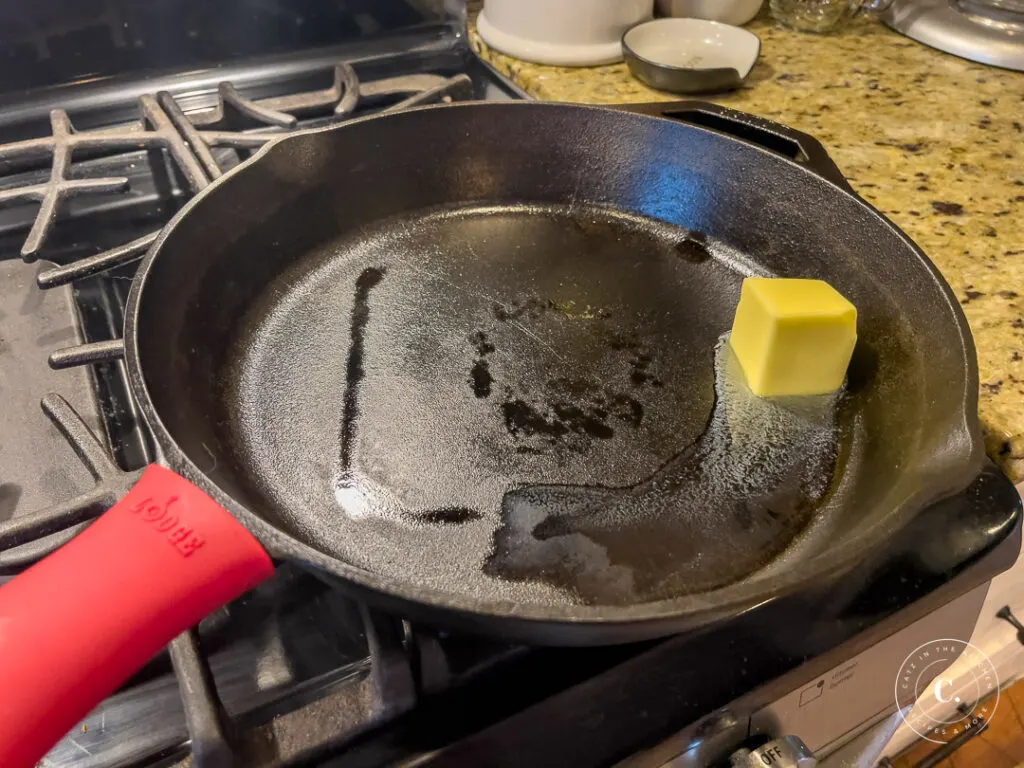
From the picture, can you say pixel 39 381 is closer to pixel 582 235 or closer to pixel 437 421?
pixel 437 421

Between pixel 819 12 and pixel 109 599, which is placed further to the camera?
pixel 819 12

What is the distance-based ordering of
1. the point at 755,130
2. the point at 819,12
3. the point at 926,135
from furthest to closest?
the point at 819,12 < the point at 926,135 < the point at 755,130

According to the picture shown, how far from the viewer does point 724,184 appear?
2.16 feet

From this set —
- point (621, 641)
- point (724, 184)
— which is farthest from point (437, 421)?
point (724, 184)

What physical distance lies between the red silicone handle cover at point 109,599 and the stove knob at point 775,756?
28 cm

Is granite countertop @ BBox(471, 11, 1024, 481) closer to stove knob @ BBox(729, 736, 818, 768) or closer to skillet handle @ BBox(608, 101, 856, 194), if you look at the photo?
skillet handle @ BBox(608, 101, 856, 194)

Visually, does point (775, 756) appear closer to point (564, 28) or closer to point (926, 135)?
point (926, 135)

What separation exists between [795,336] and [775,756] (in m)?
0.25

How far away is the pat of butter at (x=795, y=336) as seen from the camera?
0.50 metres

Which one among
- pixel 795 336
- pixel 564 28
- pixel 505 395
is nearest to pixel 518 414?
pixel 505 395

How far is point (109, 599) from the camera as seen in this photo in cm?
29

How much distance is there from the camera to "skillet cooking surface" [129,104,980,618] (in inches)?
16.9

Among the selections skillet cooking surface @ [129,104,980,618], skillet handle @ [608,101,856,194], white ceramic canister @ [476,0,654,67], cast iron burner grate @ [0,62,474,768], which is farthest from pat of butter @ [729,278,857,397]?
white ceramic canister @ [476,0,654,67]

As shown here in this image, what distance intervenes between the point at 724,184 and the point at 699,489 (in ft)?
1.01
